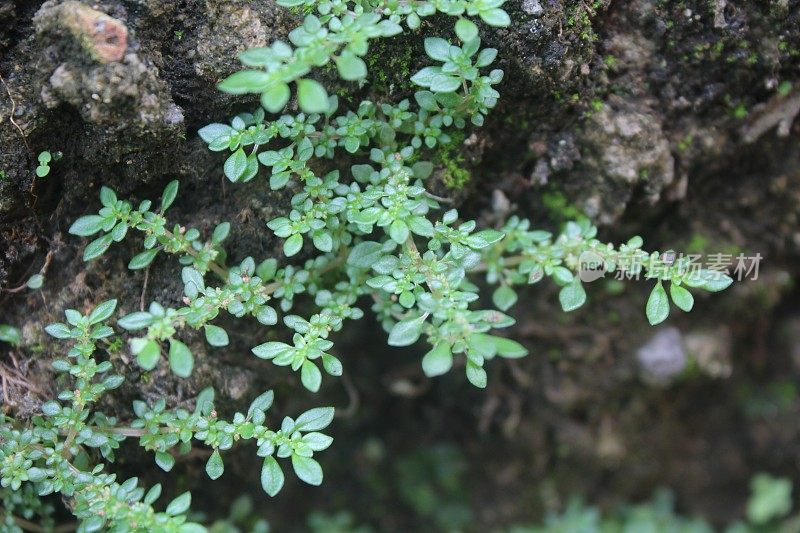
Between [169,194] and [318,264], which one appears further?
[318,264]

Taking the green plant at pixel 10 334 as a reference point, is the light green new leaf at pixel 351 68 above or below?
above

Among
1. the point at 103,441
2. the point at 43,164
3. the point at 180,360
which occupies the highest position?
the point at 43,164

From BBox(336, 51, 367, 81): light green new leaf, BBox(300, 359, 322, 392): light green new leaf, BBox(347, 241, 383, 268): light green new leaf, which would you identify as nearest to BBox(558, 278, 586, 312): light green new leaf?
BBox(347, 241, 383, 268): light green new leaf

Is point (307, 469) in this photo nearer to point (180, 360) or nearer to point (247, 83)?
point (180, 360)

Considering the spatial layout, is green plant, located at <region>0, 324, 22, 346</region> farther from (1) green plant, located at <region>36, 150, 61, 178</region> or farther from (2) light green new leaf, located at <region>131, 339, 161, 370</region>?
(2) light green new leaf, located at <region>131, 339, 161, 370</region>

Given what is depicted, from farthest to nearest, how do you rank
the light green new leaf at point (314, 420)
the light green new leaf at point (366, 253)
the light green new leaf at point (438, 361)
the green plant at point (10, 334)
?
the green plant at point (10, 334) < the light green new leaf at point (366, 253) < the light green new leaf at point (314, 420) < the light green new leaf at point (438, 361)

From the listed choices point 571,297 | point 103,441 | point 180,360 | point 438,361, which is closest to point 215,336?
point 180,360


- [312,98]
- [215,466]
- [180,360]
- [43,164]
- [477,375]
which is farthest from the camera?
[43,164]

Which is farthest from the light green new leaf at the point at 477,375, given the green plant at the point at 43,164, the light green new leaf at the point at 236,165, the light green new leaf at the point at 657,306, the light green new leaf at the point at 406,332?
the green plant at the point at 43,164

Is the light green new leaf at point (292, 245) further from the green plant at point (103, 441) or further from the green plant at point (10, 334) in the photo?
the green plant at point (10, 334)
